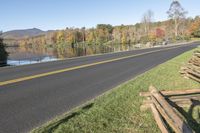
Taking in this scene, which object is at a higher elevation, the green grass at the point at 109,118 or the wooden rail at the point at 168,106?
the wooden rail at the point at 168,106

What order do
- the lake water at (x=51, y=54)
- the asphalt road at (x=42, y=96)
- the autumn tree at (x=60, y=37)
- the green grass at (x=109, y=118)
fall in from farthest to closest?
1. the autumn tree at (x=60, y=37)
2. the lake water at (x=51, y=54)
3. the asphalt road at (x=42, y=96)
4. the green grass at (x=109, y=118)

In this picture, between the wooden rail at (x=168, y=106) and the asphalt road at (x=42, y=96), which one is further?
the asphalt road at (x=42, y=96)

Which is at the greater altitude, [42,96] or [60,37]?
[60,37]

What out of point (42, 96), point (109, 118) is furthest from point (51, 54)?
point (109, 118)

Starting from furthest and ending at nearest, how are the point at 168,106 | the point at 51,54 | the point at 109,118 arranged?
the point at 51,54
the point at 109,118
the point at 168,106

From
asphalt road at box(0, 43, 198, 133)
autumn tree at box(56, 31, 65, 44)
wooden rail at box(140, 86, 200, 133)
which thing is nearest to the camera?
wooden rail at box(140, 86, 200, 133)

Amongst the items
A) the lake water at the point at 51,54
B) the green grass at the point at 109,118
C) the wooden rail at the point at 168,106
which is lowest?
the lake water at the point at 51,54

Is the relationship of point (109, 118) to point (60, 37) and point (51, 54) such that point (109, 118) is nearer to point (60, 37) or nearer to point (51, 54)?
point (51, 54)

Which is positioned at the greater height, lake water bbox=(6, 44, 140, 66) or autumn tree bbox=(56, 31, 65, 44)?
autumn tree bbox=(56, 31, 65, 44)

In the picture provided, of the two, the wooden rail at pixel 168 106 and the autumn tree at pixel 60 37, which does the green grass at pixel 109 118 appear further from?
the autumn tree at pixel 60 37

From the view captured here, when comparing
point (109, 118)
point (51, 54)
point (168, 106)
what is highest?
point (168, 106)

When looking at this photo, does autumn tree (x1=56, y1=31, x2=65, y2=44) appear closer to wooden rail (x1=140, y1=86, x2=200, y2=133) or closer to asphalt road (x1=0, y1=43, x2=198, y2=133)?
asphalt road (x1=0, y1=43, x2=198, y2=133)

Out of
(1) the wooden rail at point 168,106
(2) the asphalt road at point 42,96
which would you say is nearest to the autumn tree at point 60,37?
(2) the asphalt road at point 42,96

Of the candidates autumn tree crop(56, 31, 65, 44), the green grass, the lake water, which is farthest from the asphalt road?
autumn tree crop(56, 31, 65, 44)
